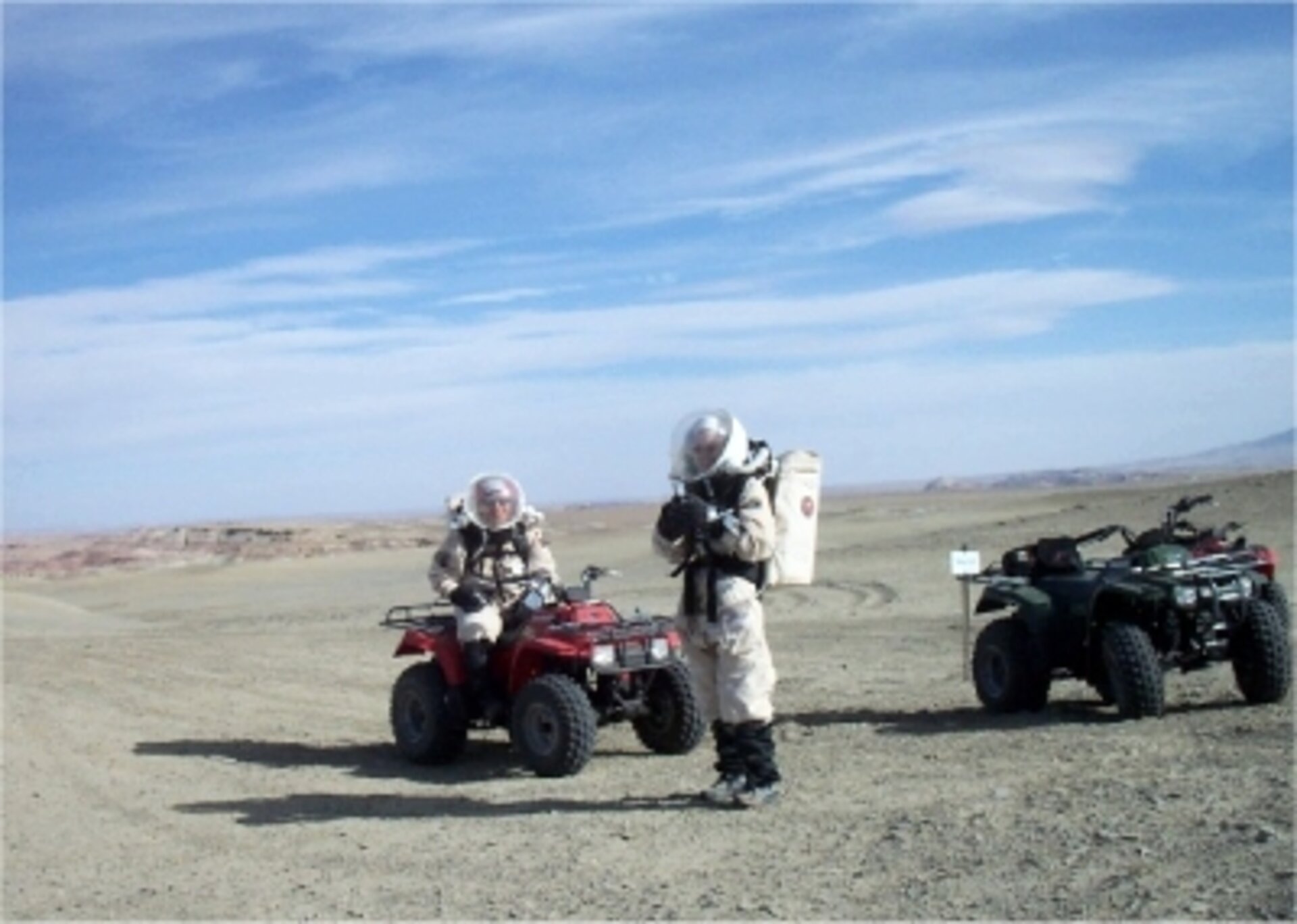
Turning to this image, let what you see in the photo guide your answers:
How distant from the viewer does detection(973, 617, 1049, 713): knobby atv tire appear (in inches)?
492

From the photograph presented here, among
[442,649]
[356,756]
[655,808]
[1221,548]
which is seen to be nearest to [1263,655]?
[1221,548]

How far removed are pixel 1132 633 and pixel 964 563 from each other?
3278 millimetres

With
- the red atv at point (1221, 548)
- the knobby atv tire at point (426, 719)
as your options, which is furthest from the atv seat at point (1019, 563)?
the knobby atv tire at point (426, 719)

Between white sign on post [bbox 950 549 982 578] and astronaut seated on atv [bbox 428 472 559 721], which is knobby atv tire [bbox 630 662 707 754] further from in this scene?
white sign on post [bbox 950 549 982 578]

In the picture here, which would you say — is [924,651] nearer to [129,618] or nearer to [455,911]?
[455,911]

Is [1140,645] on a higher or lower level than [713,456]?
lower

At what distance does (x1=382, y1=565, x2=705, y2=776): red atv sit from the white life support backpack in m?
1.46

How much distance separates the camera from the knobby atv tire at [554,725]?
35.6 ft

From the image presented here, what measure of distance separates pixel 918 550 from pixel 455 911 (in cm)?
2720

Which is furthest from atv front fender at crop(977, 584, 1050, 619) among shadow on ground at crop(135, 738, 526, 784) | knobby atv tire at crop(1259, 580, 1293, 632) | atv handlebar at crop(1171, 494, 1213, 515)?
shadow on ground at crop(135, 738, 526, 784)

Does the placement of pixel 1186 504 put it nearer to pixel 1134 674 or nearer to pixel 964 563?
pixel 964 563

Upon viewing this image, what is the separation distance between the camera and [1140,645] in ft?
37.9

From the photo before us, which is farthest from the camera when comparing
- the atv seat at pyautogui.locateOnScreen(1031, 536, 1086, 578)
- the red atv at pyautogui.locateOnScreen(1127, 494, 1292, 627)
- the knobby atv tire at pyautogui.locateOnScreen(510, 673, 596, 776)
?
the atv seat at pyautogui.locateOnScreen(1031, 536, 1086, 578)

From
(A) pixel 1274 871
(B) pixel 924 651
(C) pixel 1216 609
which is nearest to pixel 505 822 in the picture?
(A) pixel 1274 871
